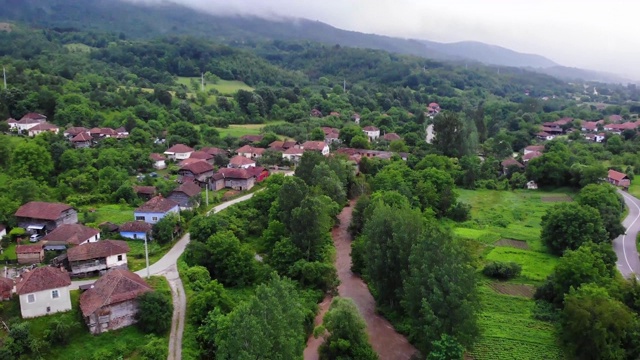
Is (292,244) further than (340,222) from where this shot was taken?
No

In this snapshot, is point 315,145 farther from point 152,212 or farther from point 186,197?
point 152,212

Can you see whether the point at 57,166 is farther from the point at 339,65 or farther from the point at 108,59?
the point at 339,65

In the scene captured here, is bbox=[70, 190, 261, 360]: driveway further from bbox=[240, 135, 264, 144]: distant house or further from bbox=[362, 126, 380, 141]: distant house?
bbox=[362, 126, 380, 141]: distant house

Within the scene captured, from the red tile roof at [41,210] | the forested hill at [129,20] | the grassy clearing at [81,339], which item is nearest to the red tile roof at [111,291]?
the grassy clearing at [81,339]

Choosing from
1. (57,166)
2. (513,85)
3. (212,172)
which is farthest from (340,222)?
(513,85)

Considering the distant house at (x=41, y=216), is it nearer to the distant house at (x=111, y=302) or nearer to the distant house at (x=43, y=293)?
the distant house at (x=43, y=293)

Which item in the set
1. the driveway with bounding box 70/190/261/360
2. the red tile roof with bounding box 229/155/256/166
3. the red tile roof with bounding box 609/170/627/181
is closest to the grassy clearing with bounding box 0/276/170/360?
the driveway with bounding box 70/190/261/360
